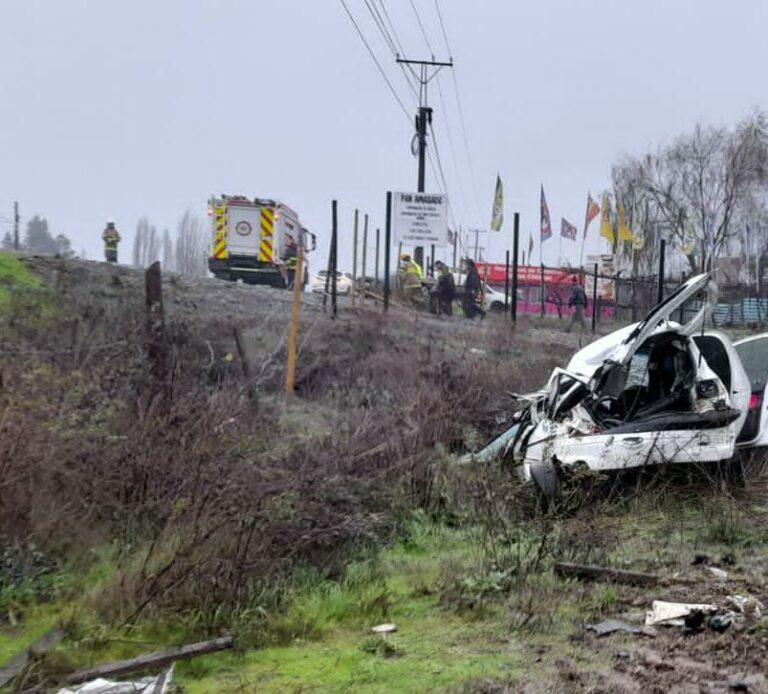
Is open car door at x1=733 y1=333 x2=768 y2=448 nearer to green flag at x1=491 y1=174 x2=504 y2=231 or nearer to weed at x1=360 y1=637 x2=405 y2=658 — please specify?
weed at x1=360 y1=637 x2=405 y2=658

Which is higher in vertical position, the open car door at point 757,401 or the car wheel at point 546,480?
the open car door at point 757,401

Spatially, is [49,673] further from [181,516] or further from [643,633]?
[643,633]

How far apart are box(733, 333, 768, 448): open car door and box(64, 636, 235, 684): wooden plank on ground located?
5.28 m

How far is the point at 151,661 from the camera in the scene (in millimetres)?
3938

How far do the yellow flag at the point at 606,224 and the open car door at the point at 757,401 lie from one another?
36612 mm

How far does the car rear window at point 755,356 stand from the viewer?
28.5 feet

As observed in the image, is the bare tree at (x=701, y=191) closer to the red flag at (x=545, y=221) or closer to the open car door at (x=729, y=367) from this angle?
the red flag at (x=545, y=221)

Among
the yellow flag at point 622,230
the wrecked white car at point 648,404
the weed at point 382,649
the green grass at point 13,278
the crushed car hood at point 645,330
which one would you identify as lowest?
the weed at point 382,649

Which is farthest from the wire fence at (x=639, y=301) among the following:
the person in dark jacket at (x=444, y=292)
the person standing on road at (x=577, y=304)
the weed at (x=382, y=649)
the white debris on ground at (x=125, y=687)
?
the white debris on ground at (x=125, y=687)

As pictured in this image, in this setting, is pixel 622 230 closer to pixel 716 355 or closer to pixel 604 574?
pixel 716 355

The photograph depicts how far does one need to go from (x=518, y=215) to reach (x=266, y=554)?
1459 cm

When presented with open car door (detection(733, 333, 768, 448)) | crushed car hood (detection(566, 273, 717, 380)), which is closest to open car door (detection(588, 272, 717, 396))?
crushed car hood (detection(566, 273, 717, 380))

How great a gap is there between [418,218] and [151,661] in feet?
49.7

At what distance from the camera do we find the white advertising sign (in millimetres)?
18266
